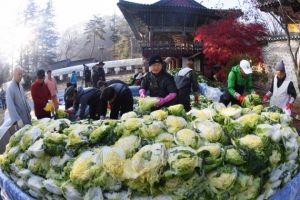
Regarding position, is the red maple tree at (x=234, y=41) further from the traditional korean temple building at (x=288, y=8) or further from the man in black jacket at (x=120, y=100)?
the man in black jacket at (x=120, y=100)

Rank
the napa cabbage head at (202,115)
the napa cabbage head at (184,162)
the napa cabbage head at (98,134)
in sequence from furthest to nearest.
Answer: the napa cabbage head at (202,115), the napa cabbage head at (98,134), the napa cabbage head at (184,162)

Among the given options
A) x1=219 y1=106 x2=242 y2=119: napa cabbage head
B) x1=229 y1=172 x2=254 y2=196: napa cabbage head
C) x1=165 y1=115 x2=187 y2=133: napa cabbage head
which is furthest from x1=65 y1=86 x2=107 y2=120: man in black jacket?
x1=229 y1=172 x2=254 y2=196: napa cabbage head

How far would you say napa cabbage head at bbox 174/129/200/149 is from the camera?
2.09 meters

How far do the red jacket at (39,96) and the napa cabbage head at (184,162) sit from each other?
427cm

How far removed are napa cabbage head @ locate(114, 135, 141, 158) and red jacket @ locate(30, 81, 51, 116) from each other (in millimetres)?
3831

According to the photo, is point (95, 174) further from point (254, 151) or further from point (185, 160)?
point (254, 151)

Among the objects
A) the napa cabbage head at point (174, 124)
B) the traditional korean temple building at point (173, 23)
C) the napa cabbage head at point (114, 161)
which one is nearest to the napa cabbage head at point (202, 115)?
the napa cabbage head at point (174, 124)

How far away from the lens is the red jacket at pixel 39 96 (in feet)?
17.8

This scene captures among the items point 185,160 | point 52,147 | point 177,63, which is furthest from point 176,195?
point 177,63

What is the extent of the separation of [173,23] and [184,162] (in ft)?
69.4

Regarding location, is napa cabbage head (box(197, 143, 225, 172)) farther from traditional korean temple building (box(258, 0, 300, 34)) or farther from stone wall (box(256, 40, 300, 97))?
stone wall (box(256, 40, 300, 97))

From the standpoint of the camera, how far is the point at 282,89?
15.3 feet

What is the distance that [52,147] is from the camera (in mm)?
2340

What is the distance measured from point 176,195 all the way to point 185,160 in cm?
27
